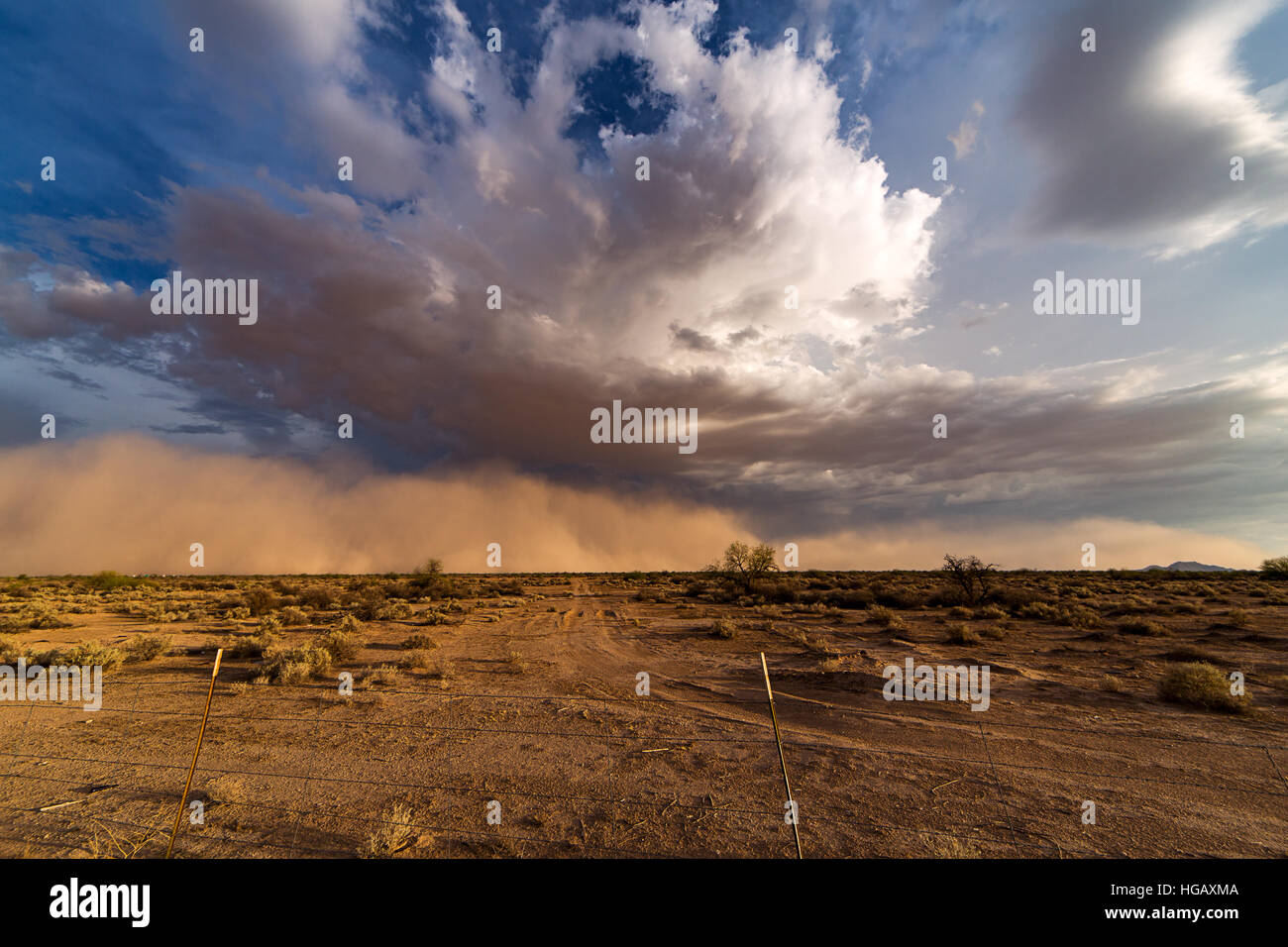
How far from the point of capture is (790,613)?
26234 millimetres

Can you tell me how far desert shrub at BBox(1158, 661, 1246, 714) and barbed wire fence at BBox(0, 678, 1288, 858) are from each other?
210 centimetres

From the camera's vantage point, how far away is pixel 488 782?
755 cm

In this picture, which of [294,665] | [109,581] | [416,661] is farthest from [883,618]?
[109,581]

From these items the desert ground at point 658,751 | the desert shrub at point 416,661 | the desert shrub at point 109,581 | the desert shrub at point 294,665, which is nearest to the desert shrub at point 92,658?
the desert ground at point 658,751

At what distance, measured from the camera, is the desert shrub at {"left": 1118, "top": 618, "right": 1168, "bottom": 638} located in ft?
57.3

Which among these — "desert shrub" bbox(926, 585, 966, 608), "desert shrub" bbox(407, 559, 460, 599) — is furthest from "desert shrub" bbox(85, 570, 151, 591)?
"desert shrub" bbox(926, 585, 966, 608)

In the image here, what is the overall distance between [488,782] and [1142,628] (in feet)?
74.2

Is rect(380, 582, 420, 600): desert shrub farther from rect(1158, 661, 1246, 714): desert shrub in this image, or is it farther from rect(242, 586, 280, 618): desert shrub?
rect(1158, 661, 1246, 714): desert shrub

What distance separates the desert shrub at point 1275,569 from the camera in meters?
42.0

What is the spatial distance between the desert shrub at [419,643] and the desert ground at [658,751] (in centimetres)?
19
